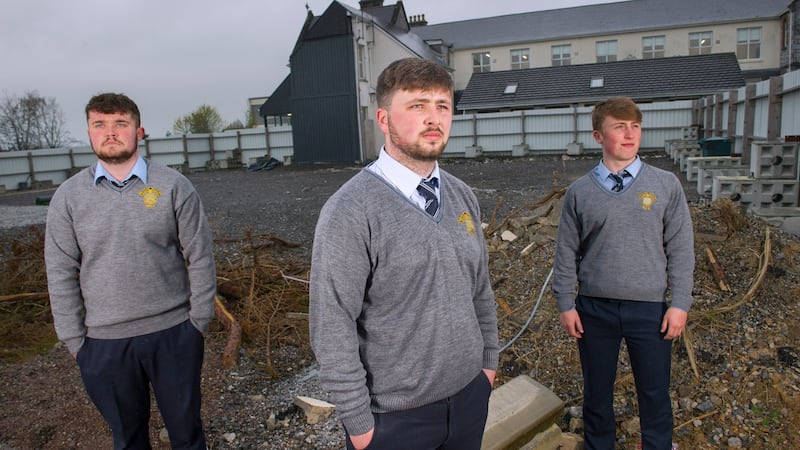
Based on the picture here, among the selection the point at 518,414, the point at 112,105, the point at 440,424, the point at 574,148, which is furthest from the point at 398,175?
the point at 574,148

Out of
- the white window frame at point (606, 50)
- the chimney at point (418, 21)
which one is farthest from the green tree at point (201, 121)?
the white window frame at point (606, 50)

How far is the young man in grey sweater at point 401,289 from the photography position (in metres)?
1.75

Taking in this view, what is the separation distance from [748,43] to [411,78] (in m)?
35.6

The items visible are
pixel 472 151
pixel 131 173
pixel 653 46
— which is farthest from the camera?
pixel 653 46

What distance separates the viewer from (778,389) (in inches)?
142

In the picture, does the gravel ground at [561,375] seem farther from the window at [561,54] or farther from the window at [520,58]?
the window at [520,58]

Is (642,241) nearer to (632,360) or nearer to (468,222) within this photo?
(632,360)

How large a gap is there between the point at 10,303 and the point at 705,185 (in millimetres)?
9873

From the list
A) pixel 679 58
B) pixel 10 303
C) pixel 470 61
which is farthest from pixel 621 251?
pixel 470 61

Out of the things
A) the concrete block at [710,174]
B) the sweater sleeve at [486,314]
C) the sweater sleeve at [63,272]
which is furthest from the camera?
the concrete block at [710,174]

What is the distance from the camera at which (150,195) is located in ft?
8.85

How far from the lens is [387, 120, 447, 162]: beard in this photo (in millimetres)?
1873

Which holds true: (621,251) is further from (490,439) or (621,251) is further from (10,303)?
(10,303)

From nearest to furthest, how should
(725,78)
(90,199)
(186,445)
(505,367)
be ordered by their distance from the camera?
(90,199), (186,445), (505,367), (725,78)
